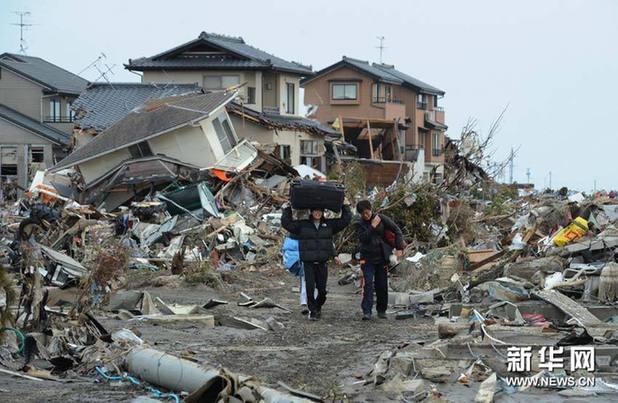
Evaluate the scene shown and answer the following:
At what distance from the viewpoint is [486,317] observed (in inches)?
474

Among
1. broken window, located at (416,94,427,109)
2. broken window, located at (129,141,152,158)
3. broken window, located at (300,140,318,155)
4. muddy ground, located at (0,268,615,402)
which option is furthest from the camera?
broken window, located at (416,94,427,109)

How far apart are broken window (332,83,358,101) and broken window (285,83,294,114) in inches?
361

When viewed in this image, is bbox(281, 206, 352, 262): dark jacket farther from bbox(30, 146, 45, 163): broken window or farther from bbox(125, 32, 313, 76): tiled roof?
bbox(30, 146, 45, 163): broken window

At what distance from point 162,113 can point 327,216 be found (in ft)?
67.1

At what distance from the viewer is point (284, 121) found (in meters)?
42.3

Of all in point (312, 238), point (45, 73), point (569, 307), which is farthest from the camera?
point (45, 73)

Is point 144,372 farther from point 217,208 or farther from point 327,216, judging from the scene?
point 217,208

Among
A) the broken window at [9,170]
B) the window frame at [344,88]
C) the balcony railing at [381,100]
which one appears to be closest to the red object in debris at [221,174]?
the broken window at [9,170]

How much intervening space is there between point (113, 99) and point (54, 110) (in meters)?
7.03

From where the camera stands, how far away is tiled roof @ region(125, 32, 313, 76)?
→ 4206 cm

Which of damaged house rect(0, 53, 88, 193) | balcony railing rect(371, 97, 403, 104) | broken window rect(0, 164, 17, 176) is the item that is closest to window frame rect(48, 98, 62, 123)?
damaged house rect(0, 53, 88, 193)

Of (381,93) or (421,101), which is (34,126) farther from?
(421,101)

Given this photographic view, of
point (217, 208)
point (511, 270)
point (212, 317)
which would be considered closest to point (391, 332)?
point (212, 317)

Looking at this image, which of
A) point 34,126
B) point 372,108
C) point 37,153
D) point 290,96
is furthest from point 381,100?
point 37,153
